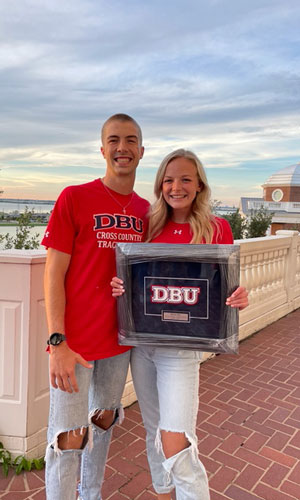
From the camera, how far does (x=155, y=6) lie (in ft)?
11.5

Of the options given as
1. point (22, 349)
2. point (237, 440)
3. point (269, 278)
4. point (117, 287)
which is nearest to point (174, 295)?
point (117, 287)

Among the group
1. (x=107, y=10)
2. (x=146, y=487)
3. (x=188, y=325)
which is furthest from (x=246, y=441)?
(x=107, y=10)

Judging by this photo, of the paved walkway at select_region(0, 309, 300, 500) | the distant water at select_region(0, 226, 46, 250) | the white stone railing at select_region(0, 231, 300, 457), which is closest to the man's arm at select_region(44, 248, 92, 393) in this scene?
the white stone railing at select_region(0, 231, 300, 457)

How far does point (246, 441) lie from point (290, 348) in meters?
2.41

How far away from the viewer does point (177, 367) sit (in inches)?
63.9

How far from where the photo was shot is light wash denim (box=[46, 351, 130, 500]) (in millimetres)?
1611

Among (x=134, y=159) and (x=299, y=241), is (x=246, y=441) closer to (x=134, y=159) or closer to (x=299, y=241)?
(x=134, y=159)

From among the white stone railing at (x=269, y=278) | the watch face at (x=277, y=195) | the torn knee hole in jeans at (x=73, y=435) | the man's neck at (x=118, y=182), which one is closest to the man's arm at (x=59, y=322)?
the torn knee hole in jeans at (x=73, y=435)

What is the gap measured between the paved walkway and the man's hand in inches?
42.4

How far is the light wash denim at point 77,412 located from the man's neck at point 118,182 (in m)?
0.83

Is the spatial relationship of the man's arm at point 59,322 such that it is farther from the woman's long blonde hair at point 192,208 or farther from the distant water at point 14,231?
the distant water at point 14,231

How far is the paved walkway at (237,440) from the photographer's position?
2.28m

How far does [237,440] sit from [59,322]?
2.05 m

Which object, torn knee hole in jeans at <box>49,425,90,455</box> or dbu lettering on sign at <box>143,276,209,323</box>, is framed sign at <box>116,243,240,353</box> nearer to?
dbu lettering on sign at <box>143,276,209,323</box>
